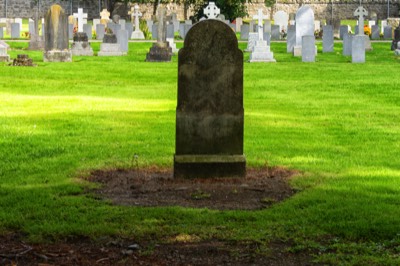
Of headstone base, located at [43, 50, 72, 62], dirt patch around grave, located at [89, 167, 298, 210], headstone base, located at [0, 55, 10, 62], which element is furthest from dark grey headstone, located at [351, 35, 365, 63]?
dirt patch around grave, located at [89, 167, 298, 210]

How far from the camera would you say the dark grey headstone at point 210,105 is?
1038cm

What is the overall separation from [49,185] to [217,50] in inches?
87.5

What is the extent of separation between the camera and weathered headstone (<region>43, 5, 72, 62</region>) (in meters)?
31.2

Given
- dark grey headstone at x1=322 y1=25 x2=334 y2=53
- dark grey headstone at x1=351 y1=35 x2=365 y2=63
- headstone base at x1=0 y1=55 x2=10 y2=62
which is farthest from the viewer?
dark grey headstone at x1=322 y1=25 x2=334 y2=53

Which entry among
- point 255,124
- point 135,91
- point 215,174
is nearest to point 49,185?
point 215,174

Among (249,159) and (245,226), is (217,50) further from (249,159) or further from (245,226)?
(245,226)

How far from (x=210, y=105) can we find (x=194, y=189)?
39.0 inches

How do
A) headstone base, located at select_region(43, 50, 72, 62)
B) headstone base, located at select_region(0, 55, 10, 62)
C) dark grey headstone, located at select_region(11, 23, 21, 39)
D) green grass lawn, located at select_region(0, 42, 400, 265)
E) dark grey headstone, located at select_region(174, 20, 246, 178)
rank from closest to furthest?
green grass lawn, located at select_region(0, 42, 400, 265)
dark grey headstone, located at select_region(174, 20, 246, 178)
headstone base, located at select_region(0, 55, 10, 62)
headstone base, located at select_region(43, 50, 72, 62)
dark grey headstone, located at select_region(11, 23, 21, 39)

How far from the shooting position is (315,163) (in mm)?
11406

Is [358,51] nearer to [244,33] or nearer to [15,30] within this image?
[244,33]

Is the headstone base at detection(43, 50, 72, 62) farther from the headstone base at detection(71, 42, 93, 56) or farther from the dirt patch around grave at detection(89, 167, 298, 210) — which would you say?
the dirt patch around grave at detection(89, 167, 298, 210)

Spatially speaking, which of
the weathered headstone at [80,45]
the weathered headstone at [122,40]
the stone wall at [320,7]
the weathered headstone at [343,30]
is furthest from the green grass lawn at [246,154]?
the stone wall at [320,7]

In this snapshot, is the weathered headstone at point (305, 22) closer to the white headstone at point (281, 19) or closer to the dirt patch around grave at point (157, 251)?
the white headstone at point (281, 19)

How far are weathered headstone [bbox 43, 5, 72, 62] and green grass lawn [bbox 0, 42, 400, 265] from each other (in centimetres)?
660
